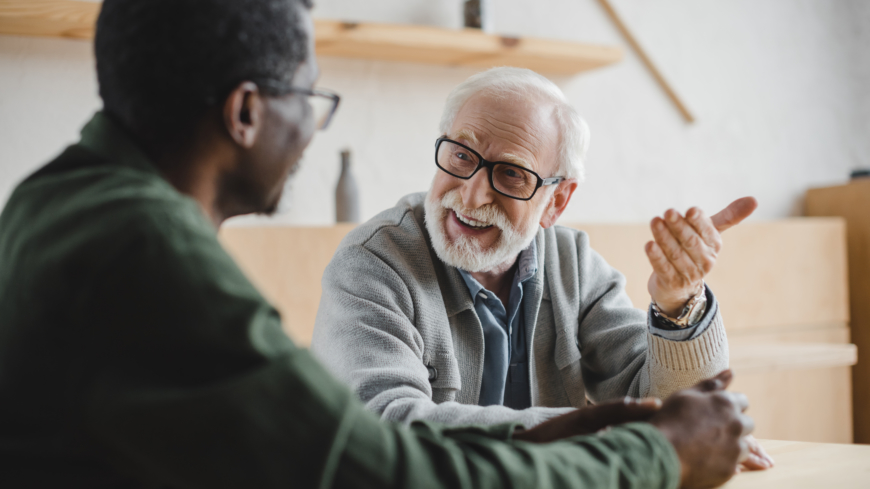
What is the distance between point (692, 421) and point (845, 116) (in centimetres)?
397

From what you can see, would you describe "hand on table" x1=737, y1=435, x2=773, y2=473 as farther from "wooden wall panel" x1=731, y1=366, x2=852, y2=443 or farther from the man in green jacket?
"wooden wall panel" x1=731, y1=366, x2=852, y2=443

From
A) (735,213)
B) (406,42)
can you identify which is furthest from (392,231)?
(406,42)

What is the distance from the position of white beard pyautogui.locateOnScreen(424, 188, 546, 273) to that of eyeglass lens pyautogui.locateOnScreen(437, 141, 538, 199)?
0.05 metres

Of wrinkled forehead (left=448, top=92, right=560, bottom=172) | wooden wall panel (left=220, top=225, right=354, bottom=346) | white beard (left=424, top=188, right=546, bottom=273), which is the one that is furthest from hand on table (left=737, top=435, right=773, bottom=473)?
wooden wall panel (left=220, top=225, right=354, bottom=346)

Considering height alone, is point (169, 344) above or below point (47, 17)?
below

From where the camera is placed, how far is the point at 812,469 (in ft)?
3.73

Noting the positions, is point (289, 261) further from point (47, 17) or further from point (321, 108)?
point (321, 108)

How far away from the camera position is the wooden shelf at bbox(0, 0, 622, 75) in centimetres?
236

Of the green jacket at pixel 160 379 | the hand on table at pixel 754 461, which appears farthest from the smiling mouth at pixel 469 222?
the green jacket at pixel 160 379

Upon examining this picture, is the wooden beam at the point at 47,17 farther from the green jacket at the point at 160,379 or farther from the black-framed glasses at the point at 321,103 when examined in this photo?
the green jacket at the point at 160,379

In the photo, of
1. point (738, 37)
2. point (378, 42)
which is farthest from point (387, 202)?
point (738, 37)

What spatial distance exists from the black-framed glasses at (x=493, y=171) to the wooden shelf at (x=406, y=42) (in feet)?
3.98

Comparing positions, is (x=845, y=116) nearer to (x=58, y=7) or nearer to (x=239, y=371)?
(x=58, y=7)

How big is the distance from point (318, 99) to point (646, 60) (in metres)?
3.05
